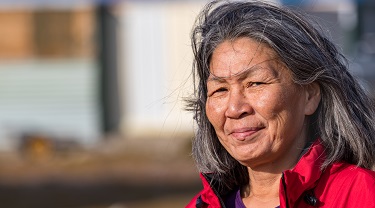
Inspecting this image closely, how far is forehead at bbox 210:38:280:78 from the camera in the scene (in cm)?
266

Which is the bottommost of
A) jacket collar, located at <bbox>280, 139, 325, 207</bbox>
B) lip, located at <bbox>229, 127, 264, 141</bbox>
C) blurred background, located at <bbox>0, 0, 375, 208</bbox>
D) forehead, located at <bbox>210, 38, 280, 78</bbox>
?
blurred background, located at <bbox>0, 0, 375, 208</bbox>

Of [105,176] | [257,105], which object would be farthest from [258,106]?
[105,176]

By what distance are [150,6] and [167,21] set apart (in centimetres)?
50

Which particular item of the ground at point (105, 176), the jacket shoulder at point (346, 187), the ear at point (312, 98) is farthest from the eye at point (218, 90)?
the ground at point (105, 176)

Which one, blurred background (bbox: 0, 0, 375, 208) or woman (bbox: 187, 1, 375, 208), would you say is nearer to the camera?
woman (bbox: 187, 1, 375, 208)

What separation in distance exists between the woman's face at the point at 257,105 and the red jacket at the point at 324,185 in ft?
0.31

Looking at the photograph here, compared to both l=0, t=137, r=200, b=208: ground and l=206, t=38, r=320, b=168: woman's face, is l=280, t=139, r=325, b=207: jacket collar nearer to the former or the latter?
l=206, t=38, r=320, b=168: woman's face

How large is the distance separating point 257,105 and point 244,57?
15 cm

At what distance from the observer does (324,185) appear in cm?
265

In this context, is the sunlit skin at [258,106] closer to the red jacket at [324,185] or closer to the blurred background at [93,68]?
the red jacket at [324,185]

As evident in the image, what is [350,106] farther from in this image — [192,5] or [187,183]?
[192,5]

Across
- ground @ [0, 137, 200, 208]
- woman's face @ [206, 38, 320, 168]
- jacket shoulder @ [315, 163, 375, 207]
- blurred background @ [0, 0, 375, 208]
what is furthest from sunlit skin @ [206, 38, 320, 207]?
blurred background @ [0, 0, 375, 208]

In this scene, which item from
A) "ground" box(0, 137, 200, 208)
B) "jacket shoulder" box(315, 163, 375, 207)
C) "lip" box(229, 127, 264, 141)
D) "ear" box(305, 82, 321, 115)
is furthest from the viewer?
"ground" box(0, 137, 200, 208)

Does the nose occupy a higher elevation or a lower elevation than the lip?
→ higher
